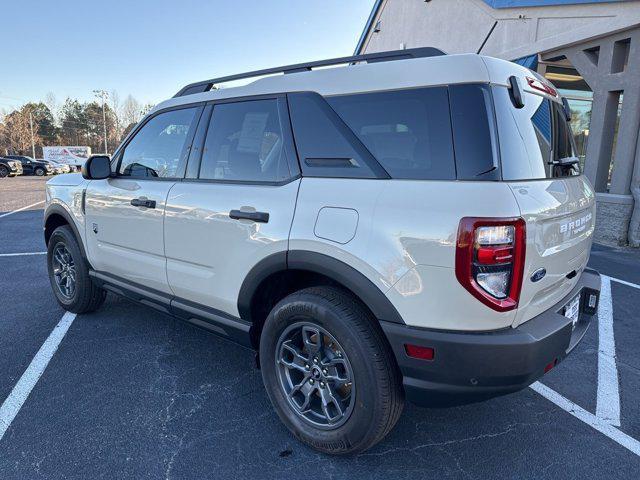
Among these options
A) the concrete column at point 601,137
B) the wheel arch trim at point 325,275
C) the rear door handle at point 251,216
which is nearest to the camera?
the wheel arch trim at point 325,275

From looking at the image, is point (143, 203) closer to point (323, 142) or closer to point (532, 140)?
point (323, 142)

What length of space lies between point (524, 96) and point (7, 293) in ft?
17.8

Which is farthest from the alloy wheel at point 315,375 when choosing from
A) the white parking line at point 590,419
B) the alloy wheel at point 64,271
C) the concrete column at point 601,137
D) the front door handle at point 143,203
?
the concrete column at point 601,137

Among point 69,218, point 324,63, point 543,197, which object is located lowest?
point 69,218

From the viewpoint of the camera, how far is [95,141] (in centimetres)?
8269

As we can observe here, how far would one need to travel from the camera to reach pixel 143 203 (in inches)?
126

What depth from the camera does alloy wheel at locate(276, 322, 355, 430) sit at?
7.67 ft

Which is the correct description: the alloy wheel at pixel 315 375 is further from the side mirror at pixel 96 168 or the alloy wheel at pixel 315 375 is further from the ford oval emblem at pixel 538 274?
the side mirror at pixel 96 168

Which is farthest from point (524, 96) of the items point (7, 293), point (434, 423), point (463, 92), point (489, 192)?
point (7, 293)

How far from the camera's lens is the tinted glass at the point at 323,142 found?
221 centimetres

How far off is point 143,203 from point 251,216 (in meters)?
1.13

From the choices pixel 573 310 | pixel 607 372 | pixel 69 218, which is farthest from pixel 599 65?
pixel 69 218

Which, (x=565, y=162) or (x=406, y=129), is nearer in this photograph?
(x=406, y=129)

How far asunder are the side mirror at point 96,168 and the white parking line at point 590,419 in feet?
11.8
